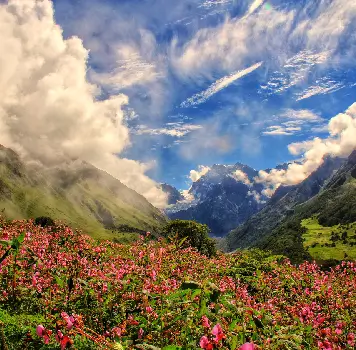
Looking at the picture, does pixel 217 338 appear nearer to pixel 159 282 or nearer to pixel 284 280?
pixel 159 282

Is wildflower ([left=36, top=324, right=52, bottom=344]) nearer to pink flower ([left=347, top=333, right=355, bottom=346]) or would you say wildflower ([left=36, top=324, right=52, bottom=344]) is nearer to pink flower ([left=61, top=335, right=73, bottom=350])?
pink flower ([left=61, top=335, right=73, bottom=350])

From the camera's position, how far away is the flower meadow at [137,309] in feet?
16.9

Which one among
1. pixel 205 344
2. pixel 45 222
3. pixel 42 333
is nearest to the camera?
pixel 205 344

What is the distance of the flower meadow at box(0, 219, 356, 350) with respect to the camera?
5141 mm

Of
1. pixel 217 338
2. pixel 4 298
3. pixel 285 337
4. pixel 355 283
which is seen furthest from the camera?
pixel 355 283

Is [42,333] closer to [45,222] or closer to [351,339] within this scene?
[351,339]

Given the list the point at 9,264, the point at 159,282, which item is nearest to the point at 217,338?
the point at 159,282

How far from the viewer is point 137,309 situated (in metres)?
8.44

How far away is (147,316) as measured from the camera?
719cm

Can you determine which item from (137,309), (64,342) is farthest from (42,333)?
(137,309)

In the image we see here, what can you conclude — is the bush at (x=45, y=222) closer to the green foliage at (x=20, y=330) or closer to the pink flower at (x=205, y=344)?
the green foliage at (x=20, y=330)

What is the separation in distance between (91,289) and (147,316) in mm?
2724

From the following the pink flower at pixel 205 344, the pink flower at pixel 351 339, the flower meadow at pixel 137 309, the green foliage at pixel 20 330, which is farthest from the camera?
the pink flower at pixel 351 339

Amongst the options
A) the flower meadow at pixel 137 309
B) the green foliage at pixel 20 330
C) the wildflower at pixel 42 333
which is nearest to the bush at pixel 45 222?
the flower meadow at pixel 137 309
